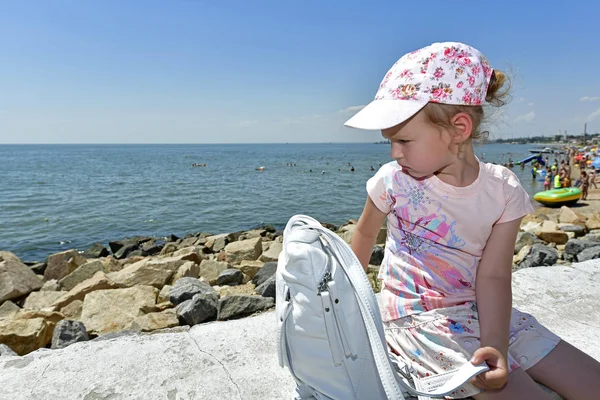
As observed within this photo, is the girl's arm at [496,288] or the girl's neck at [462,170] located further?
the girl's neck at [462,170]

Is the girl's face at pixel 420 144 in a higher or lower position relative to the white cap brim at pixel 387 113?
lower

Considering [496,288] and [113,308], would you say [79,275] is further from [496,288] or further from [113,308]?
[496,288]

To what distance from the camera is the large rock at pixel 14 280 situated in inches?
237

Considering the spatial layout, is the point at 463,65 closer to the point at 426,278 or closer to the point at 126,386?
the point at 426,278

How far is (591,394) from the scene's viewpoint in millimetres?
1478

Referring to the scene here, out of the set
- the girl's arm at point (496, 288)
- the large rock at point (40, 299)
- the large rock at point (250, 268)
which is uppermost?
the girl's arm at point (496, 288)

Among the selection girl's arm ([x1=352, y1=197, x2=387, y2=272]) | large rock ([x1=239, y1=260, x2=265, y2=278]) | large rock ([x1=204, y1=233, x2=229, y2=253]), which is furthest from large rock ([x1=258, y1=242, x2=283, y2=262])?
girl's arm ([x1=352, y1=197, x2=387, y2=272])

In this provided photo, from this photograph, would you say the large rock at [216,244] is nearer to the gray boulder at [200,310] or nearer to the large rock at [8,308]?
the large rock at [8,308]

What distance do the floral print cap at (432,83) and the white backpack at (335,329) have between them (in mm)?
479

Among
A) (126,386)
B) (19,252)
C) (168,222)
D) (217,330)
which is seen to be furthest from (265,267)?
(168,222)

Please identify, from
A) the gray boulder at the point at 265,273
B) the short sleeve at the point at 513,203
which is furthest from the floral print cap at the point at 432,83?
the gray boulder at the point at 265,273

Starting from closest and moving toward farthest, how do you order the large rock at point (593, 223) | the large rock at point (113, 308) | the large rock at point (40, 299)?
the large rock at point (113, 308), the large rock at point (40, 299), the large rock at point (593, 223)

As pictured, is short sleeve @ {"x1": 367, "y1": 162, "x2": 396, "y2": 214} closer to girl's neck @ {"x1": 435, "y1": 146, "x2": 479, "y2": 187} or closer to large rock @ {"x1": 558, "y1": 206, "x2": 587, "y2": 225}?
girl's neck @ {"x1": 435, "y1": 146, "x2": 479, "y2": 187}

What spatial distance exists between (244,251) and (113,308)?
3901mm
